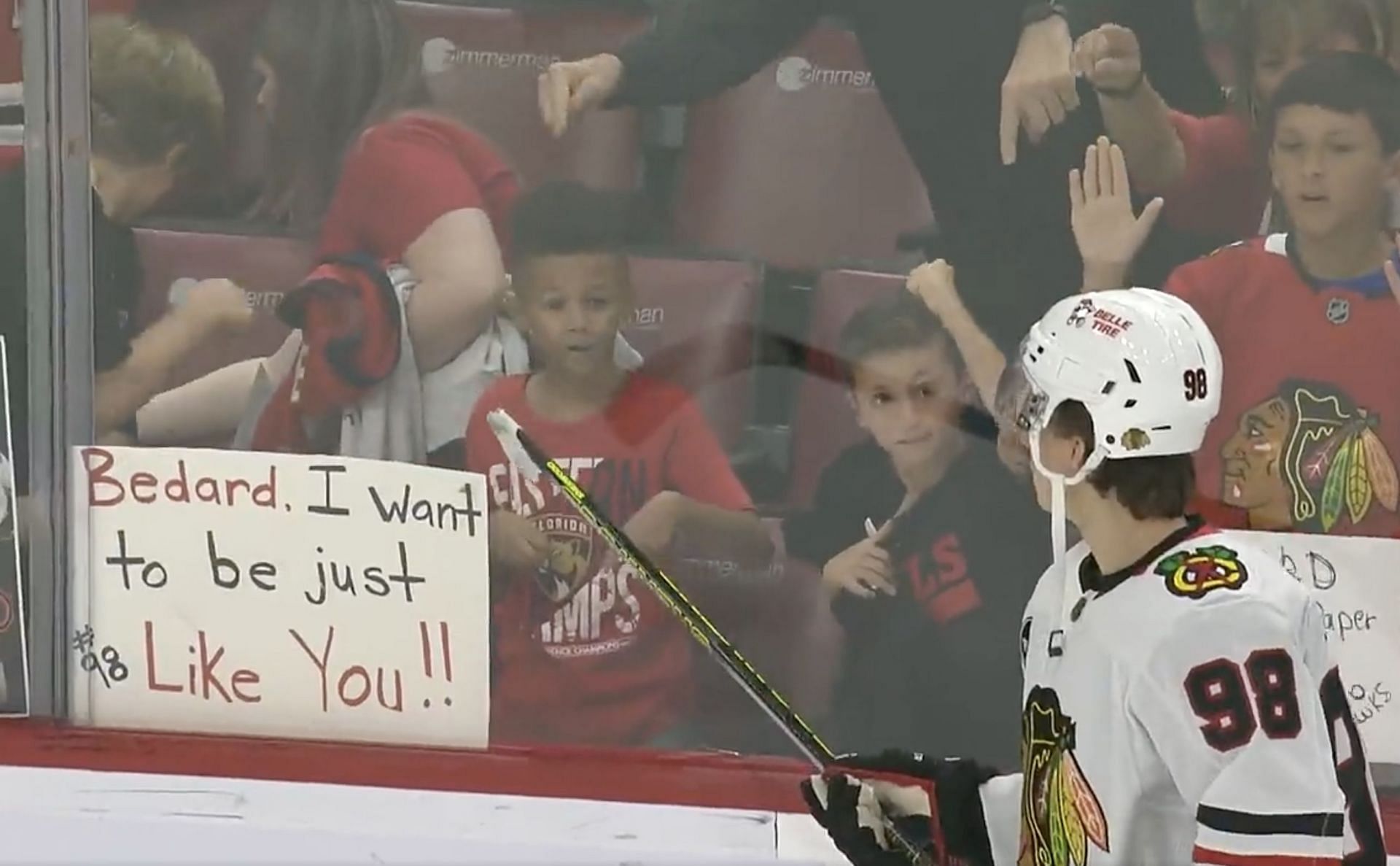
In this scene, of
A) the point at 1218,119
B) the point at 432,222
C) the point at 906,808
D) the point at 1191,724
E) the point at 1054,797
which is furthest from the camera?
the point at 432,222

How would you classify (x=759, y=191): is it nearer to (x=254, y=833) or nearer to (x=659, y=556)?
(x=659, y=556)

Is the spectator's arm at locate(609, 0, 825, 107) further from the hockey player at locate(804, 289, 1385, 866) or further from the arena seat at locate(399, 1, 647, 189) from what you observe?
the hockey player at locate(804, 289, 1385, 866)

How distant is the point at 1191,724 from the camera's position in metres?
0.96

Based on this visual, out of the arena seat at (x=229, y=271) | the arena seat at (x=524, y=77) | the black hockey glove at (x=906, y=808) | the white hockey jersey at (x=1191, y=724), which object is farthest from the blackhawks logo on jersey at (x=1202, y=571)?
the arena seat at (x=229, y=271)

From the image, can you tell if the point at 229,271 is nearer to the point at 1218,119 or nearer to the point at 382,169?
the point at 382,169

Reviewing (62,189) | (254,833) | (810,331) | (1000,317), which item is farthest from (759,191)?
(254,833)

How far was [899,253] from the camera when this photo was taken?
1.39m

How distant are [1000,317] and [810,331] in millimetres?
161

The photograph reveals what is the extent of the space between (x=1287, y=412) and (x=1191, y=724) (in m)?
0.48

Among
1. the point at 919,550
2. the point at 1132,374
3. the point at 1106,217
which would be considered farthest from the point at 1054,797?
the point at 1106,217

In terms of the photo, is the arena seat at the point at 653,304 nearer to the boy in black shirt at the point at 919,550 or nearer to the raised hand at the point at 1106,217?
the boy in black shirt at the point at 919,550

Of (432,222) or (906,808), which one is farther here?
(432,222)

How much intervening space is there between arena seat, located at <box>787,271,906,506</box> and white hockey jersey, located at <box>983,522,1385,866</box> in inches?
13.9

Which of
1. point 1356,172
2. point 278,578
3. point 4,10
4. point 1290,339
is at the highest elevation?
point 4,10
